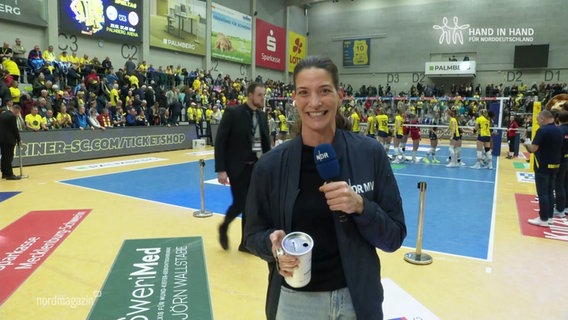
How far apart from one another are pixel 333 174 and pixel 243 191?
339 centimetres

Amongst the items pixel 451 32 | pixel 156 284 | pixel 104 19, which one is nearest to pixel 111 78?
pixel 104 19

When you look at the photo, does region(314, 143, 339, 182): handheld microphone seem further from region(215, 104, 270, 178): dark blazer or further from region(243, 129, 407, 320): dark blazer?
region(215, 104, 270, 178): dark blazer

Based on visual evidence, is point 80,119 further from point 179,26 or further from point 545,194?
point 545,194

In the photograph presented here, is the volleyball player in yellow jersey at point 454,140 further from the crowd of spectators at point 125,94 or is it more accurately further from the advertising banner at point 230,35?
the advertising banner at point 230,35

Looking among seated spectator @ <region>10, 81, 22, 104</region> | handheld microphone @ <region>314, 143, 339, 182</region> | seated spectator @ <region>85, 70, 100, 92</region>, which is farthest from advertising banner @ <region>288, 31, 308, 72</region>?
handheld microphone @ <region>314, 143, 339, 182</region>

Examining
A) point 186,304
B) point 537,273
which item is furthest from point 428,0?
point 186,304

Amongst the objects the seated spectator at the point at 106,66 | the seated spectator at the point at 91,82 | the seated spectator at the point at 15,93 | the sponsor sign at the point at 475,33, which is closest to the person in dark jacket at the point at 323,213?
the seated spectator at the point at 15,93

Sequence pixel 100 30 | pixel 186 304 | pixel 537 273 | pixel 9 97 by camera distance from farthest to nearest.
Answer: pixel 100 30, pixel 9 97, pixel 537 273, pixel 186 304

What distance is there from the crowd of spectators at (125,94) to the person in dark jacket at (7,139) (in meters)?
3.00

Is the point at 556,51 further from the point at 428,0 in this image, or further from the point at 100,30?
the point at 100,30

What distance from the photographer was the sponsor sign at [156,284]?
358 centimetres

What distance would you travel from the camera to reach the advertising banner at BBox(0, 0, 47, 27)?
52.8 ft

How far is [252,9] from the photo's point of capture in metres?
30.0

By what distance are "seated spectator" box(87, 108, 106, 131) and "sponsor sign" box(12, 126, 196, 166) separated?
0.38 meters
